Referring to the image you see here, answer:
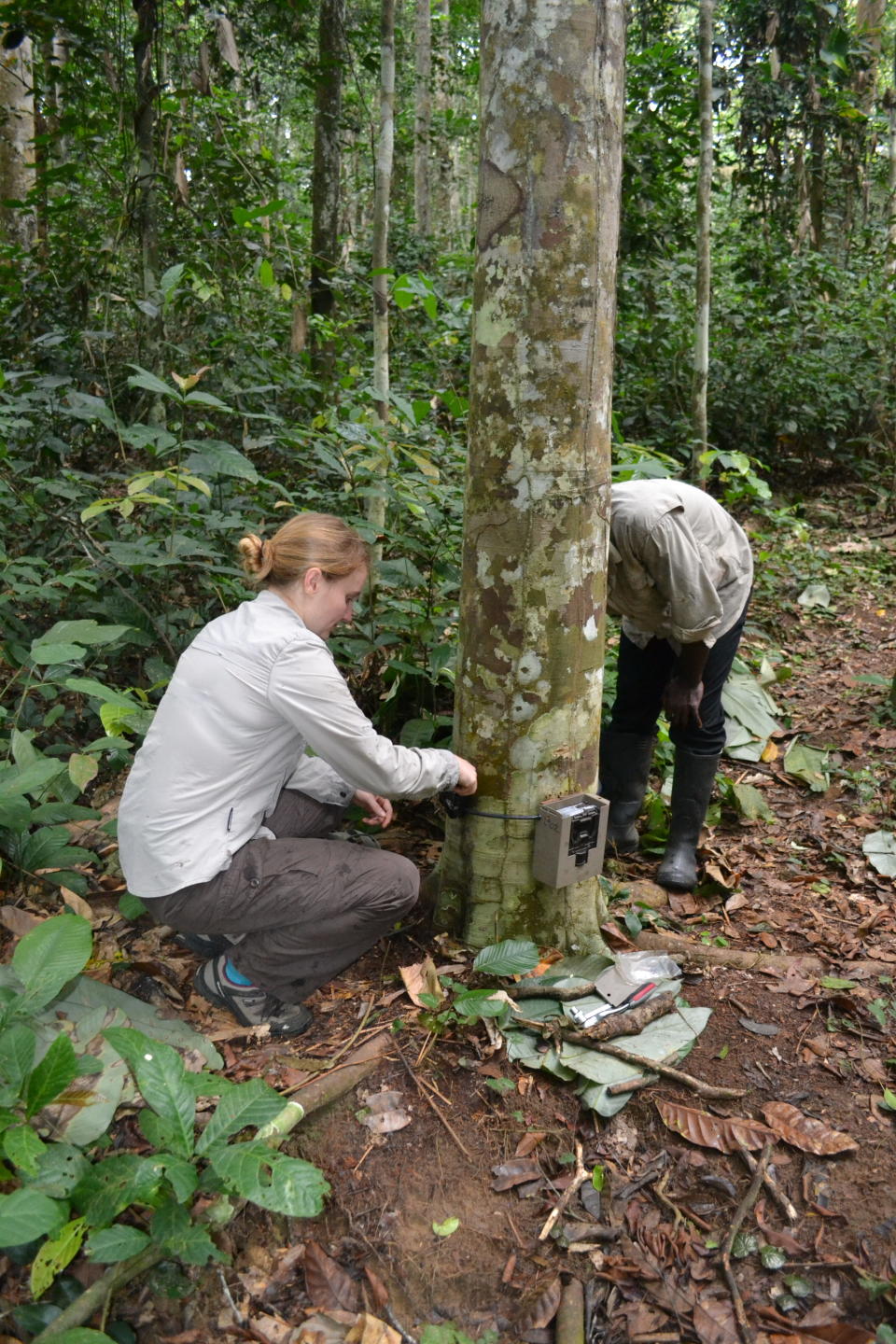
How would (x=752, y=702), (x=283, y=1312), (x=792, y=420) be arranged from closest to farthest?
(x=283, y=1312), (x=752, y=702), (x=792, y=420)

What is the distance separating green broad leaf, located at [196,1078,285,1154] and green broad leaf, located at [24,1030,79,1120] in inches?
12.4

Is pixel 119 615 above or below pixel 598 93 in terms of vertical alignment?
below

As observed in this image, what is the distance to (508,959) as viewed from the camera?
275 centimetres

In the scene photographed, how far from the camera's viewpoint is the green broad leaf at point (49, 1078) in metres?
2.01

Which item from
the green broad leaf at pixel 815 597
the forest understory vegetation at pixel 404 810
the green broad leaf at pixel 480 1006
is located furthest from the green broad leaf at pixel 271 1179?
the green broad leaf at pixel 815 597

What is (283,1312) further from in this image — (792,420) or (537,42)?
(792,420)

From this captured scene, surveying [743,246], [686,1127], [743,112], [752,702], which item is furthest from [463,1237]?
[743,112]

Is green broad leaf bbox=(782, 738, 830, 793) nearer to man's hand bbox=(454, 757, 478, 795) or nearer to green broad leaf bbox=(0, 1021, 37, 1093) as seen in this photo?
man's hand bbox=(454, 757, 478, 795)

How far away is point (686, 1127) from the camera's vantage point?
7.93 ft

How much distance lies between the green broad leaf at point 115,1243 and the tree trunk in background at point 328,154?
19.8 ft

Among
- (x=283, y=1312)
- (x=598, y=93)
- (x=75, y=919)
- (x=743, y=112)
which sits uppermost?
(x=743, y=112)

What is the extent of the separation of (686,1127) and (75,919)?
5.32 ft

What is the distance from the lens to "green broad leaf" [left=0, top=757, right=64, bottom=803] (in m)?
2.73

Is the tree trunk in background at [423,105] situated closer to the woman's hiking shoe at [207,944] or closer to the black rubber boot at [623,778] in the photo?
the black rubber boot at [623,778]
